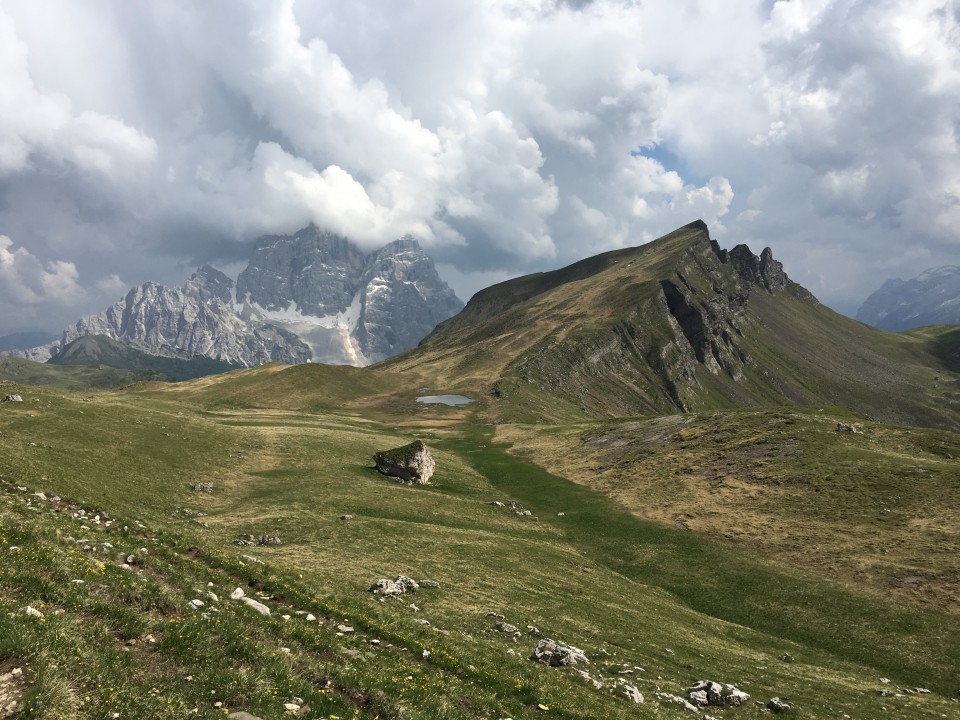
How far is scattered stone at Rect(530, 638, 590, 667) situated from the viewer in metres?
21.0

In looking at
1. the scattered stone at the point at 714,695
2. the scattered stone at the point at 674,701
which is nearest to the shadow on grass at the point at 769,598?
the scattered stone at the point at 714,695

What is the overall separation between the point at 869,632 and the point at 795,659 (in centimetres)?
822

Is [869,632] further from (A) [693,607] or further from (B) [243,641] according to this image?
(B) [243,641]

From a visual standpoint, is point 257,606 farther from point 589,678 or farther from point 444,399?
point 444,399

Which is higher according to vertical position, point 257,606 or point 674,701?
point 257,606

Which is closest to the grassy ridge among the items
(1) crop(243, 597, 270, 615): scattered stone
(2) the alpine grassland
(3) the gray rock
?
(2) the alpine grassland

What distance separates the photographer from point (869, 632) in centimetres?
3400

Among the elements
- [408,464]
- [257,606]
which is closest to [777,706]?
[257,606]

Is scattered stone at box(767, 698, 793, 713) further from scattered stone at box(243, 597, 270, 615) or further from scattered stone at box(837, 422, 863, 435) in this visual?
scattered stone at box(837, 422, 863, 435)

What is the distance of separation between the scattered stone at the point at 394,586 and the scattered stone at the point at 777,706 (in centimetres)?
1737

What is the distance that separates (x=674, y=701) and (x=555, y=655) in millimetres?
4898

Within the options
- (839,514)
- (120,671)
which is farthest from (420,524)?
(839,514)

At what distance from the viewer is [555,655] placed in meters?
21.2

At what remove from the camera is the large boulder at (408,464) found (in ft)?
210
